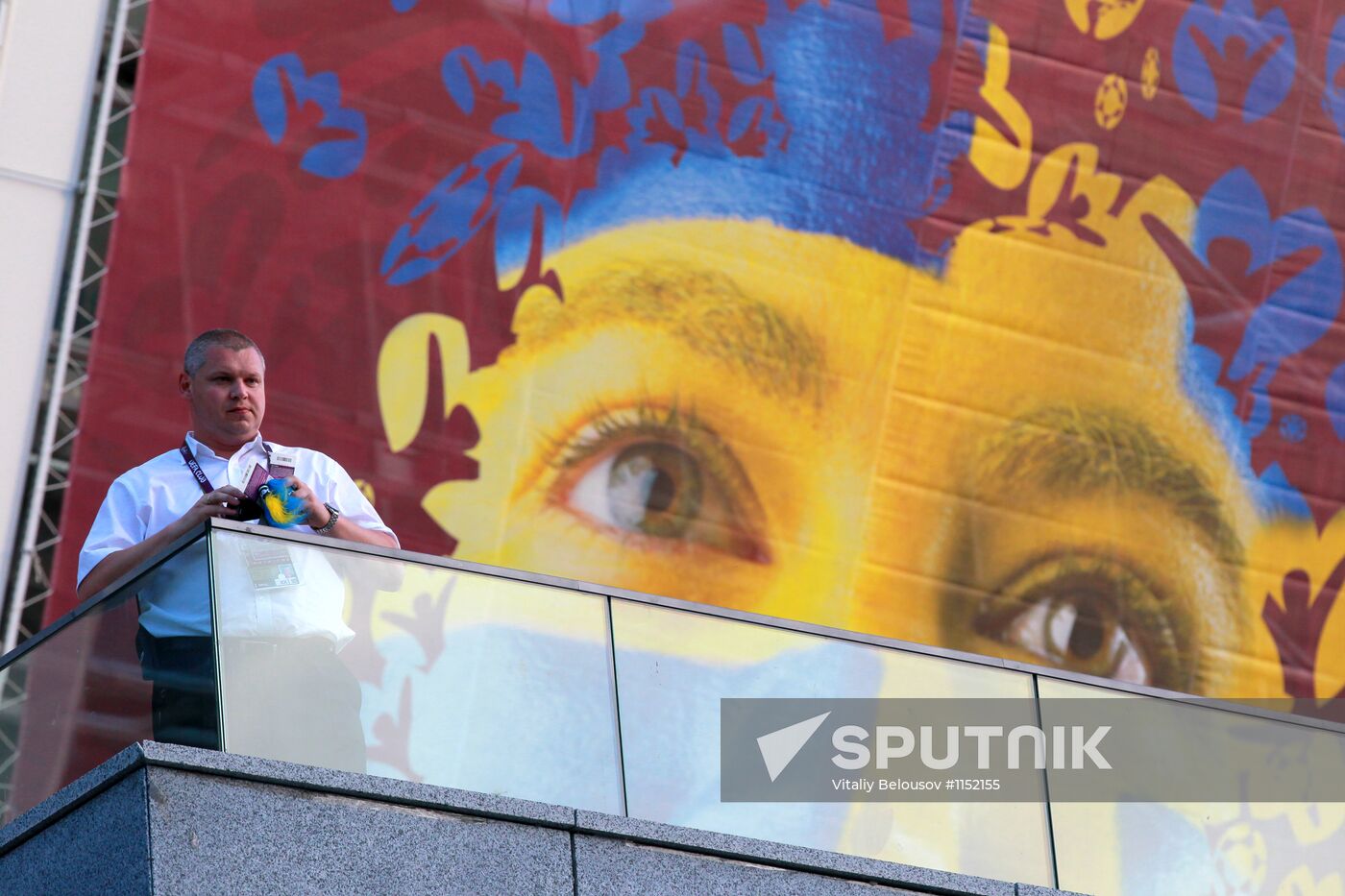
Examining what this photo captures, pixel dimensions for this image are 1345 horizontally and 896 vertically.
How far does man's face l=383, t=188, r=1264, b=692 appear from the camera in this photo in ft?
25.2

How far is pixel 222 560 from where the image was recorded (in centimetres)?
349

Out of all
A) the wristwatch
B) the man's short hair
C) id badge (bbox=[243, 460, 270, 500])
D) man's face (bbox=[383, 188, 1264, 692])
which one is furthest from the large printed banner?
the wristwatch

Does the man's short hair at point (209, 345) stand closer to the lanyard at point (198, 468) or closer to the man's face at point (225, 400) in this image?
the man's face at point (225, 400)

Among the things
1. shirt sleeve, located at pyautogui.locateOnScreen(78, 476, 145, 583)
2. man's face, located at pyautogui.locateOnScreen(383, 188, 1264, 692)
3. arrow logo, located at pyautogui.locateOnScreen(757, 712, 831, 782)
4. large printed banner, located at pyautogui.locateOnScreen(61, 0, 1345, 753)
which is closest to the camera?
shirt sleeve, located at pyautogui.locateOnScreen(78, 476, 145, 583)

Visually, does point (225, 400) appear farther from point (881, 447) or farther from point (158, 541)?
point (881, 447)

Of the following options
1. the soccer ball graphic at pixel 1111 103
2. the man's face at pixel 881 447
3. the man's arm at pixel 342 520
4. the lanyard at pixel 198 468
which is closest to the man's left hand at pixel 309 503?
the man's arm at pixel 342 520

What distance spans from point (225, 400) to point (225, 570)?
1.50 feet

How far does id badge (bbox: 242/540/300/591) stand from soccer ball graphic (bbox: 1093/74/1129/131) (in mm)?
5731

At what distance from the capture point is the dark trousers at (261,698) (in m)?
3.46

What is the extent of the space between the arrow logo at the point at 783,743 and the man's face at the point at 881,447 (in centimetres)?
347

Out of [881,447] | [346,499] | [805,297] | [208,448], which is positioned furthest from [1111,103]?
[208,448]

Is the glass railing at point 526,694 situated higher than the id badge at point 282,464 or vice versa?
the id badge at point 282,464

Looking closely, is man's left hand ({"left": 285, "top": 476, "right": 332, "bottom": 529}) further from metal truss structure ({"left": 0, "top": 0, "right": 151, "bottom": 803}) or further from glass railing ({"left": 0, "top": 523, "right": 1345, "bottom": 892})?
metal truss structure ({"left": 0, "top": 0, "right": 151, "bottom": 803})

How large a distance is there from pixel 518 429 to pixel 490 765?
394 centimetres
